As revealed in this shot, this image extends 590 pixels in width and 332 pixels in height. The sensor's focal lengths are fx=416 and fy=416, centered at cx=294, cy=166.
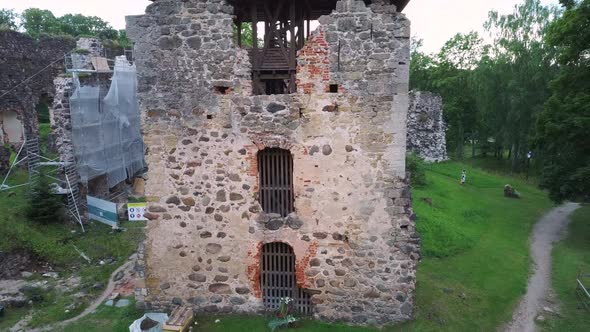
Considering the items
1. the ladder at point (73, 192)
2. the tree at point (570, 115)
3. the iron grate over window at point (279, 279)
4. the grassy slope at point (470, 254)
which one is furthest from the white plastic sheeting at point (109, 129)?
the tree at point (570, 115)

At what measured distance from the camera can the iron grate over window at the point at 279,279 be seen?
9.52 meters

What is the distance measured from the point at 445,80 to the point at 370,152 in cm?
4027

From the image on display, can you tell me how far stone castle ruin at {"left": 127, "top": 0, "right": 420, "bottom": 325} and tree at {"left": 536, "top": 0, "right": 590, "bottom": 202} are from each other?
10.8 m

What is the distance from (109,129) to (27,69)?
7.07 meters

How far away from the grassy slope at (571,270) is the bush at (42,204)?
1523cm

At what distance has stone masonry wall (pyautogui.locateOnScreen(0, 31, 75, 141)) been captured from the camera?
19516 millimetres

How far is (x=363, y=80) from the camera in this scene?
8570 mm

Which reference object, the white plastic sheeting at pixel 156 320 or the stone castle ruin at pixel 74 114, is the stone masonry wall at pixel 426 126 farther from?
the white plastic sheeting at pixel 156 320

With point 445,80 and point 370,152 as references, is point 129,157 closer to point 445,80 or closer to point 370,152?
point 370,152

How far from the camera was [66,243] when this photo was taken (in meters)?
13.8

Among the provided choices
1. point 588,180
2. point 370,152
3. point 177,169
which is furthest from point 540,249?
point 177,169

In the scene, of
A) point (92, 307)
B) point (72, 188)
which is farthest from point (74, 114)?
point (92, 307)

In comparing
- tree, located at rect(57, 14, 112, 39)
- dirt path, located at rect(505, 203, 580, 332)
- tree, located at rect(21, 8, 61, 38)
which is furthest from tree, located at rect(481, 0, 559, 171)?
tree, located at rect(21, 8, 61, 38)

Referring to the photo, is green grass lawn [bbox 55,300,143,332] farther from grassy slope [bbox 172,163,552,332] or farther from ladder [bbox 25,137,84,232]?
ladder [bbox 25,137,84,232]
